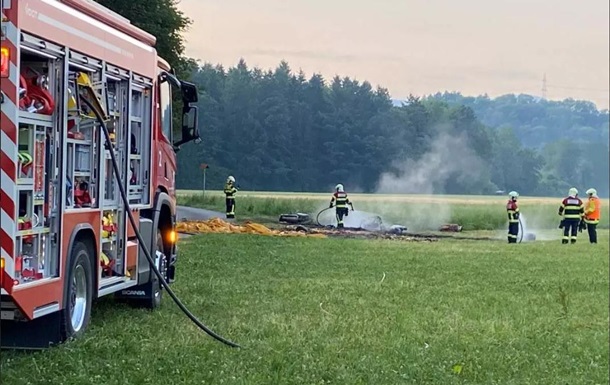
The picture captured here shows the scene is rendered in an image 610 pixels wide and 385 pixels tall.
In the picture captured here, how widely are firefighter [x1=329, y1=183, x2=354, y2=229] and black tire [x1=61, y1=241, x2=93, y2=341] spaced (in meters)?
17.0

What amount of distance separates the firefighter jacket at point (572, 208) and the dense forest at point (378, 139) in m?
1.06

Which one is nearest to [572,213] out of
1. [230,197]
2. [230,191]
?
[230,197]

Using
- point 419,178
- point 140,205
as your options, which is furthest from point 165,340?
point 419,178

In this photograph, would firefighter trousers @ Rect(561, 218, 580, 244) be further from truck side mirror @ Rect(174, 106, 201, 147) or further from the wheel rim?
the wheel rim

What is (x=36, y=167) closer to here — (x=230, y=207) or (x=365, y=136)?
(x=365, y=136)

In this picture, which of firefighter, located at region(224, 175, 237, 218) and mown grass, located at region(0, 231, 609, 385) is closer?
mown grass, located at region(0, 231, 609, 385)

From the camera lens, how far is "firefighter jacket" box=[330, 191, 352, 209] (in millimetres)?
27344

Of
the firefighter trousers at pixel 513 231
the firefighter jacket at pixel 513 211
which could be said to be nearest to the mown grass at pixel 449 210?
the firefighter jacket at pixel 513 211

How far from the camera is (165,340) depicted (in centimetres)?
883

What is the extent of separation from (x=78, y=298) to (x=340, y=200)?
20.6 meters

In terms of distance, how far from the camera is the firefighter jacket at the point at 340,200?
89.7ft

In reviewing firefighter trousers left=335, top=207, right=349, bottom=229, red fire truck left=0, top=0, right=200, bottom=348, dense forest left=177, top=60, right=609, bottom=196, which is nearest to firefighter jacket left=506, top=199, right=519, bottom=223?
dense forest left=177, top=60, right=609, bottom=196

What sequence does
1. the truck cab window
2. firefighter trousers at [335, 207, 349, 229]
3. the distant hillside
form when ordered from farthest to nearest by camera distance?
firefighter trousers at [335, 207, 349, 229]
the distant hillside
the truck cab window

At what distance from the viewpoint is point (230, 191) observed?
71.3ft
